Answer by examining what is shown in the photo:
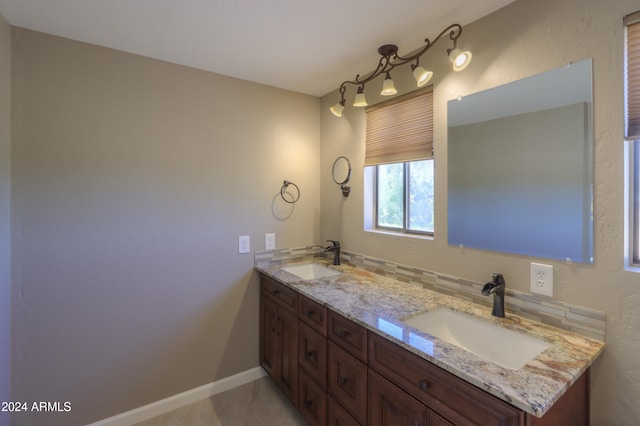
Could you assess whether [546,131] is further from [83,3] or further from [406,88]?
[83,3]

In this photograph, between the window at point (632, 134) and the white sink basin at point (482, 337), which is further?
the white sink basin at point (482, 337)

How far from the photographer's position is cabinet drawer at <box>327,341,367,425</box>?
54.2 inches

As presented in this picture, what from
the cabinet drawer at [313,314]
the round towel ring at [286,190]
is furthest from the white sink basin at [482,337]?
the round towel ring at [286,190]

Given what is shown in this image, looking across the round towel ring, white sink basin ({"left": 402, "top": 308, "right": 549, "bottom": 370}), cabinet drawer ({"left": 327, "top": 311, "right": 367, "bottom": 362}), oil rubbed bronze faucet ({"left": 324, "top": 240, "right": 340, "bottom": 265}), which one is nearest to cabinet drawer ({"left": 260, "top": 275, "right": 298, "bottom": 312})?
cabinet drawer ({"left": 327, "top": 311, "right": 367, "bottom": 362})

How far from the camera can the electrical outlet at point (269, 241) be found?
2439mm

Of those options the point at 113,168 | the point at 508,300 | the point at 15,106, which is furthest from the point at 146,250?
the point at 508,300

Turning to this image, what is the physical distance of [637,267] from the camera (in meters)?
1.11

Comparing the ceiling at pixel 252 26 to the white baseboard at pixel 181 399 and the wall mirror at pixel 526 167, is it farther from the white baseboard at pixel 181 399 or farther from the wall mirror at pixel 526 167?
the white baseboard at pixel 181 399

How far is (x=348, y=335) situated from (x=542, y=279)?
0.91 m

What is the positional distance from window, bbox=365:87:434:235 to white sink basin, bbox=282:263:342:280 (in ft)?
1.67

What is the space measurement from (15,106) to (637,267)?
299 centimetres

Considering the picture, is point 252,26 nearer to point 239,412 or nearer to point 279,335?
point 279,335

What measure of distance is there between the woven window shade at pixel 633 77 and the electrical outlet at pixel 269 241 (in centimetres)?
211

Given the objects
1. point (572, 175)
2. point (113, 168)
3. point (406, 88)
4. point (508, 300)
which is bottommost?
point (508, 300)
